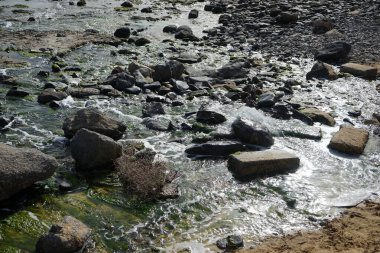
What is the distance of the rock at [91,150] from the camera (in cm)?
970

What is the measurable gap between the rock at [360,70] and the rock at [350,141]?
505 cm

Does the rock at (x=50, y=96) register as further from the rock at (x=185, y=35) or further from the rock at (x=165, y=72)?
the rock at (x=185, y=35)

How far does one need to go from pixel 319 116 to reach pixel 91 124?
6.24 meters

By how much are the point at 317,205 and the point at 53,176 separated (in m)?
5.20

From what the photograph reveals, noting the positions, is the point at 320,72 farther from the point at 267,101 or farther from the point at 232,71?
the point at 267,101

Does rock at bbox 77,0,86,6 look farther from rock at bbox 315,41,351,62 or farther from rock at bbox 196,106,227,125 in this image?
rock at bbox 196,106,227,125

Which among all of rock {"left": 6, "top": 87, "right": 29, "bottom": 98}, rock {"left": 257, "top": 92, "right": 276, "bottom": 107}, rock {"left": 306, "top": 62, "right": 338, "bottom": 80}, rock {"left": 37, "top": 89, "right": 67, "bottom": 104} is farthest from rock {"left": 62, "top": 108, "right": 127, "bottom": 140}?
rock {"left": 306, "top": 62, "right": 338, "bottom": 80}

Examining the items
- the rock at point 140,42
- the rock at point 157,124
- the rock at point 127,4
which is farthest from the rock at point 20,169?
the rock at point 127,4

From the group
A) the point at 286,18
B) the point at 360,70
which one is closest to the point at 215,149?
the point at 360,70

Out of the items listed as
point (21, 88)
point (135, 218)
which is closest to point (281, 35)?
point (21, 88)

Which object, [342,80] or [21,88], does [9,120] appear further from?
[342,80]

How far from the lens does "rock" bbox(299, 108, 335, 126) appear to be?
12898 millimetres

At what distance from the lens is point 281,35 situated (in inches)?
842

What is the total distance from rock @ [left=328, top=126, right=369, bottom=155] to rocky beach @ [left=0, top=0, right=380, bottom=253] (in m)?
0.03
